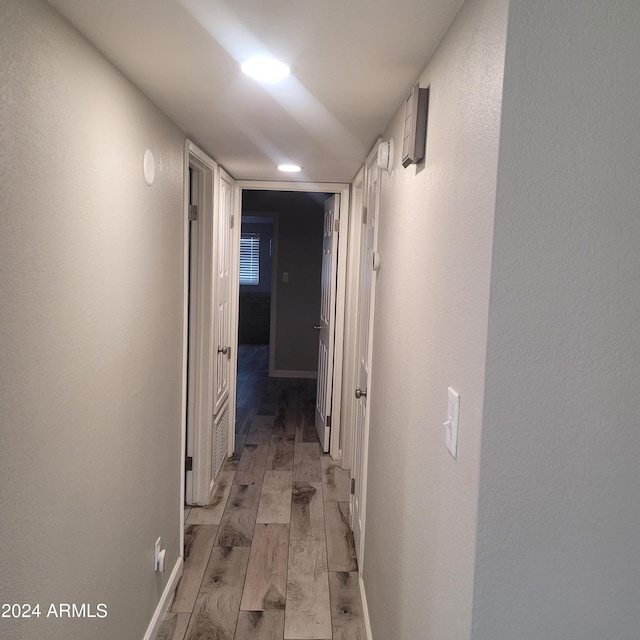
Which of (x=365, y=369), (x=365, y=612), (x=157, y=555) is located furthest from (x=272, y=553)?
(x=365, y=369)

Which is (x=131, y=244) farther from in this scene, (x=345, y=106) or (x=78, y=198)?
(x=345, y=106)

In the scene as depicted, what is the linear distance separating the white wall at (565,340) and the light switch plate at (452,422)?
0.15m

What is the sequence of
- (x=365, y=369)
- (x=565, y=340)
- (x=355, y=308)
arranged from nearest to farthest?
(x=565, y=340)
(x=365, y=369)
(x=355, y=308)

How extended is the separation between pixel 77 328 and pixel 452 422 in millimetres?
984

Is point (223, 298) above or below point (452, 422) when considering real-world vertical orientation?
above

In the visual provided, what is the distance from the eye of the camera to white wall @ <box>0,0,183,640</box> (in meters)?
1.18

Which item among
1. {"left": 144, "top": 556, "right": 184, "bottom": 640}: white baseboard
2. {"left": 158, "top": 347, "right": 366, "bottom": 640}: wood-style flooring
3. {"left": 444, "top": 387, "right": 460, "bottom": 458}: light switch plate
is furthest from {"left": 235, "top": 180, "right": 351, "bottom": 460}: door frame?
{"left": 444, "top": 387, "right": 460, "bottom": 458}: light switch plate

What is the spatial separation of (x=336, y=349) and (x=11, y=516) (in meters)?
3.24

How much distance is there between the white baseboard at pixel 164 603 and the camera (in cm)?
227

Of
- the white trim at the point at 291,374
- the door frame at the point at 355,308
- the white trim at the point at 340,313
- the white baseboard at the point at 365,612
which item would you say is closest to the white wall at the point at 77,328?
the white baseboard at the point at 365,612

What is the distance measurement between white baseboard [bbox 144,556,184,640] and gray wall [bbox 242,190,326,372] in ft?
14.7

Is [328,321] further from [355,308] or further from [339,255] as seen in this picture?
[355,308]

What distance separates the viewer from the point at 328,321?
14.9 feet

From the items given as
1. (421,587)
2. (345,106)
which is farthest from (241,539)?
(345,106)
